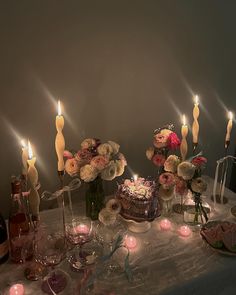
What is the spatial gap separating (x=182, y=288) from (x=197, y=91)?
991 mm

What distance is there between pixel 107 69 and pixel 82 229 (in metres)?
0.67

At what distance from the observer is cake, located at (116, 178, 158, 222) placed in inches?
49.0

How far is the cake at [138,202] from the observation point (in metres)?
1.25

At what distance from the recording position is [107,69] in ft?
4.65

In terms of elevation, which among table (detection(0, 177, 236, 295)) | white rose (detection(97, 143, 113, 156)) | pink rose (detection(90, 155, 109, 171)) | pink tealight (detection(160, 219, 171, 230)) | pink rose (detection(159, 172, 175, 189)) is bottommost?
table (detection(0, 177, 236, 295))

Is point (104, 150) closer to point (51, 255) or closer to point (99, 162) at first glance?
point (99, 162)

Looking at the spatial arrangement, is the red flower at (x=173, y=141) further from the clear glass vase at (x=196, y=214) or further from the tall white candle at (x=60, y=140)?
the tall white candle at (x=60, y=140)

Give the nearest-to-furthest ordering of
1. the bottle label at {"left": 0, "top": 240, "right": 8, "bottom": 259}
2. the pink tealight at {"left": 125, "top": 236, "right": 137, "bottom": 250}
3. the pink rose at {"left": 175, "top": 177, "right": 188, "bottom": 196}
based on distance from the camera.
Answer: the bottle label at {"left": 0, "top": 240, "right": 8, "bottom": 259} → the pink tealight at {"left": 125, "top": 236, "right": 137, "bottom": 250} → the pink rose at {"left": 175, "top": 177, "right": 188, "bottom": 196}

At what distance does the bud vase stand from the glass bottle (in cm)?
27

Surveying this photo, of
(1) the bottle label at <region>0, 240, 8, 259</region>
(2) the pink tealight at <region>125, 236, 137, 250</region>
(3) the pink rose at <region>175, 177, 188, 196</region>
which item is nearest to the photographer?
(1) the bottle label at <region>0, 240, 8, 259</region>

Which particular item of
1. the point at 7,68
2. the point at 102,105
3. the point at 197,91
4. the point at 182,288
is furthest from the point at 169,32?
the point at 182,288

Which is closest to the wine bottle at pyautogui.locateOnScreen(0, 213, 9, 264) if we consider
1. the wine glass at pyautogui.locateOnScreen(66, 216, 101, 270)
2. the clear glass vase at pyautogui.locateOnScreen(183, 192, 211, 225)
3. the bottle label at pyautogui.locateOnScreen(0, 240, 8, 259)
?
the bottle label at pyautogui.locateOnScreen(0, 240, 8, 259)

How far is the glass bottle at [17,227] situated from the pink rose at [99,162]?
11.1 inches

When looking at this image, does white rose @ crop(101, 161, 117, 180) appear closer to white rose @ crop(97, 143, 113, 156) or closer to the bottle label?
white rose @ crop(97, 143, 113, 156)
